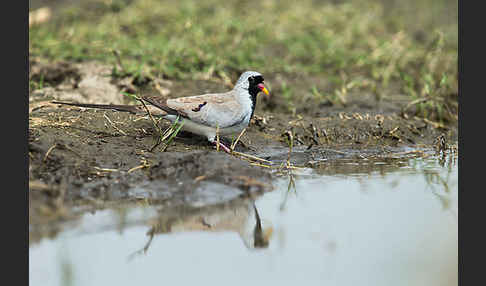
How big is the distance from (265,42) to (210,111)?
11.9 feet

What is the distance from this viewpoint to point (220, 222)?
4223 millimetres

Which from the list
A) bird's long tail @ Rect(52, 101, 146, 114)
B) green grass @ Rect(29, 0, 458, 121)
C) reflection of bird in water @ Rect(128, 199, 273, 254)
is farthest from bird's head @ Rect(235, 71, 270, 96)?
reflection of bird in water @ Rect(128, 199, 273, 254)

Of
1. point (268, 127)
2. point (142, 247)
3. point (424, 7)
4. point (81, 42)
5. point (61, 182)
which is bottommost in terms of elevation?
point (142, 247)

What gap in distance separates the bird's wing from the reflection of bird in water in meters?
1.32

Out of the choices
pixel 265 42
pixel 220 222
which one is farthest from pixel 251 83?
pixel 265 42

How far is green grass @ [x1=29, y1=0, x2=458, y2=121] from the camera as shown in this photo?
310 inches

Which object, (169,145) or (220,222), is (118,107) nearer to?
(169,145)

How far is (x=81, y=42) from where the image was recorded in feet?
27.3

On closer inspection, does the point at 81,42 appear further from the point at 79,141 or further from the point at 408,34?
the point at 408,34

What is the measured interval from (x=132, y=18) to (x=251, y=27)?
177 centimetres

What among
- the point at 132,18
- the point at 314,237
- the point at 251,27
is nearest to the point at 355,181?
the point at 314,237

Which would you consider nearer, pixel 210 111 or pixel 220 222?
pixel 220 222

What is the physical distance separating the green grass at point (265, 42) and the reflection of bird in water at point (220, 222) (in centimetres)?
326

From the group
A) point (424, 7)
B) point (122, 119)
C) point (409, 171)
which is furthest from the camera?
point (424, 7)
